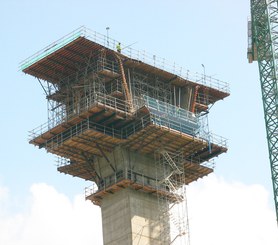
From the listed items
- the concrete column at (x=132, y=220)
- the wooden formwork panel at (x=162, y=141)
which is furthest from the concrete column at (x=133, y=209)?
the wooden formwork panel at (x=162, y=141)

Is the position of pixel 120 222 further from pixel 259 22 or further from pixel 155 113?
pixel 259 22

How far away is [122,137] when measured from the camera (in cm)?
7869

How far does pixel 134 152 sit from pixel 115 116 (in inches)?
194

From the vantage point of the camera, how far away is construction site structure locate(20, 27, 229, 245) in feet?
254

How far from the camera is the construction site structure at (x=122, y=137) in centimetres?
7750

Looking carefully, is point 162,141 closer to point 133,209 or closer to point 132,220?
point 133,209

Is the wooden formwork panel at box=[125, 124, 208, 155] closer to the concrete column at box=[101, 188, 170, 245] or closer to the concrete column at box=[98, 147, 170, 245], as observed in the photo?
the concrete column at box=[98, 147, 170, 245]

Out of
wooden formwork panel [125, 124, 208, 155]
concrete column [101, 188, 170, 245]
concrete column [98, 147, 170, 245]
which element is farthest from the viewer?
wooden formwork panel [125, 124, 208, 155]

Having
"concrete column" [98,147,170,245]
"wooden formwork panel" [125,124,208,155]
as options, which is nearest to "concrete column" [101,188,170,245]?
"concrete column" [98,147,170,245]

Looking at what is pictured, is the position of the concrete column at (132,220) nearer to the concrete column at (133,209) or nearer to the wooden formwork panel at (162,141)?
the concrete column at (133,209)

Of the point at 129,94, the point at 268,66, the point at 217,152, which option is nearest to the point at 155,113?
the point at 129,94

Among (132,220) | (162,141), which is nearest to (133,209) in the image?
(132,220)

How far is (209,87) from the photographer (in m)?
86.6

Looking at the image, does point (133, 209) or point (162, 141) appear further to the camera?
point (162, 141)
